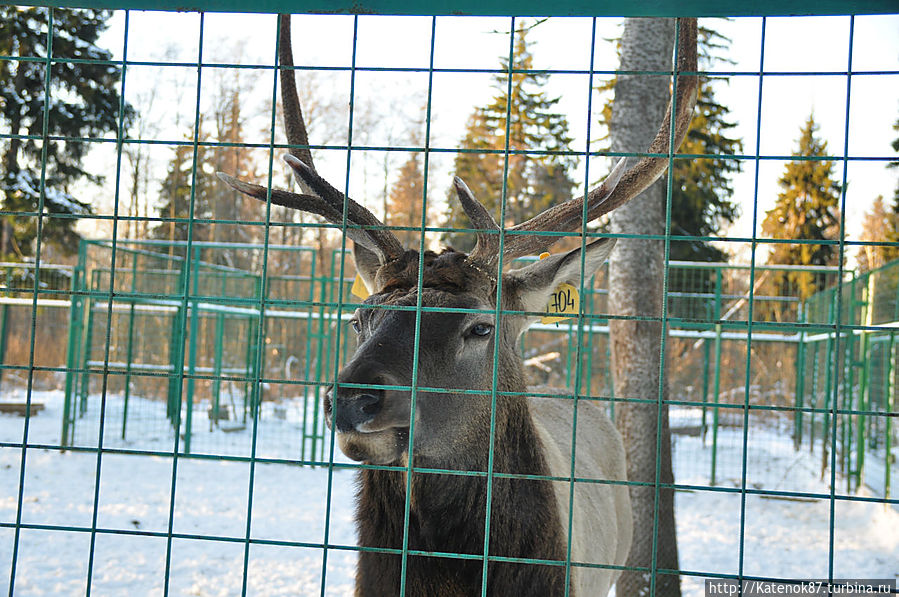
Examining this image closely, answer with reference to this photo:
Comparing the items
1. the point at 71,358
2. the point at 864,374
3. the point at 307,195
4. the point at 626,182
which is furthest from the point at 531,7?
the point at 71,358

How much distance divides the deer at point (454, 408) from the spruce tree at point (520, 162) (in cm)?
1374

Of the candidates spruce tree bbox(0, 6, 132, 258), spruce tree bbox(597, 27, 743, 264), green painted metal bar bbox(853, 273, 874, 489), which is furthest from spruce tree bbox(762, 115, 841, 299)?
spruce tree bbox(0, 6, 132, 258)

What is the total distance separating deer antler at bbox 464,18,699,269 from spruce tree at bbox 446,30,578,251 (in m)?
13.4

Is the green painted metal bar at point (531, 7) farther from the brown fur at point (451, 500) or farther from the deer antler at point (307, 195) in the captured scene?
the brown fur at point (451, 500)

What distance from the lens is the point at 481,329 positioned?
10.1ft

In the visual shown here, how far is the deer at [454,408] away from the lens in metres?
2.59

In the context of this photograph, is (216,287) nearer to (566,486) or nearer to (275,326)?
(275,326)

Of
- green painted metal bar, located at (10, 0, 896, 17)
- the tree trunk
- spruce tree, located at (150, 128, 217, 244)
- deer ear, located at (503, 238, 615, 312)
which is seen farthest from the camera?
spruce tree, located at (150, 128, 217, 244)

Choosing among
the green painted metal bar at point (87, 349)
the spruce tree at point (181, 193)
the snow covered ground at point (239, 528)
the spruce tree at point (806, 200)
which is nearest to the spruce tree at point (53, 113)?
the spruce tree at point (181, 193)

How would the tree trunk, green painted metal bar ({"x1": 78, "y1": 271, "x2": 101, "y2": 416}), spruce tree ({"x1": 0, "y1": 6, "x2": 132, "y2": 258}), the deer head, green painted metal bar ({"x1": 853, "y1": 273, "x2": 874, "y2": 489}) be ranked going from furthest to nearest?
spruce tree ({"x1": 0, "y1": 6, "x2": 132, "y2": 258}) → green painted metal bar ({"x1": 78, "y1": 271, "x2": 101, "y2": 416}) → green painted metal bar ({"x1": 853, "y1": 273, "x2": 874, "y2": 489}) → the tree trunk → the deer head

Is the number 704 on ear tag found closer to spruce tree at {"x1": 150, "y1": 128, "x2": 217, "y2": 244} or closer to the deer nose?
the deer nose

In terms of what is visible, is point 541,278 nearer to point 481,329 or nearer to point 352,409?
point 481,329

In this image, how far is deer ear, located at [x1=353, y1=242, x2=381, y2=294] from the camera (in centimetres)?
387

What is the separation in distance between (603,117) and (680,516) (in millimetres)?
10554
